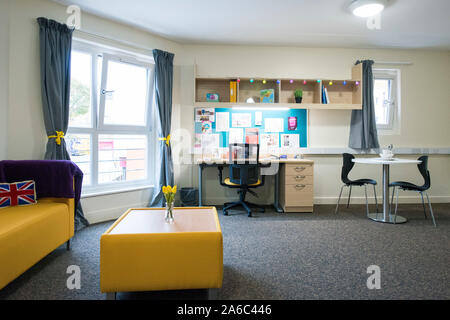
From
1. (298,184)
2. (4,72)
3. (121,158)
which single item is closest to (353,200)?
(298,184)

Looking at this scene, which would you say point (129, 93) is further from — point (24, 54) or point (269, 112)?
point (269, 112)

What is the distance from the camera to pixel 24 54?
2.81 meters

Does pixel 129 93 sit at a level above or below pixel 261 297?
above

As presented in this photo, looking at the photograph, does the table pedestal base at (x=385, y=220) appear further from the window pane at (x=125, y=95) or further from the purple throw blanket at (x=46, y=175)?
the purple throw blanket at (x=46, y=175)

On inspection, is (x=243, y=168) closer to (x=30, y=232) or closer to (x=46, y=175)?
(x=46, y=175)

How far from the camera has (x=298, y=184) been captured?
3885 mm

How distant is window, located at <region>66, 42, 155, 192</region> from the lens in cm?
335

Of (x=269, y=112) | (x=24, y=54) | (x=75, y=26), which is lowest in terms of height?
(x=269, y=112)

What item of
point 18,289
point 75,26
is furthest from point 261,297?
point 75,26

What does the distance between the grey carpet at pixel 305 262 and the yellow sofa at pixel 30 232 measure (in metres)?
0.17

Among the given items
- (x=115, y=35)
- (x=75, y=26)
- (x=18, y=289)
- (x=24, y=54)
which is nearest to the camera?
(x=18, y=289)

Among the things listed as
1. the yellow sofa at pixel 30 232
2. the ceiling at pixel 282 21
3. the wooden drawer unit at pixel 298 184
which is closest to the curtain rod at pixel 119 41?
the ceiling at pixel 282 21

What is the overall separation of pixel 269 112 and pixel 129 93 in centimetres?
220
